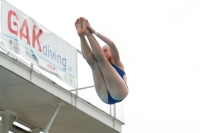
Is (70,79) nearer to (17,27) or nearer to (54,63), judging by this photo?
(54,63)

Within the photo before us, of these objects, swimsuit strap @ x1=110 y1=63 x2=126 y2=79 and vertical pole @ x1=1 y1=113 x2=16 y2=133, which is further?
vertical pole @ x1=1 y1=113 x2=16 y2=133

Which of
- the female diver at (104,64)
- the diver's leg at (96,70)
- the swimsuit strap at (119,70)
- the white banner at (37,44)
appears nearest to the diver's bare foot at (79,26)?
the female diver at (104,64)

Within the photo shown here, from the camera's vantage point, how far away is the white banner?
49.9 ft

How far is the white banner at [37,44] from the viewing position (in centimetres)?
1520

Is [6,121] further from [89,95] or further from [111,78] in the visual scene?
[111,78]

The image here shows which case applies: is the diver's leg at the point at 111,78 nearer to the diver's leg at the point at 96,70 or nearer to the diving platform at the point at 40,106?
the diver's leg at the point at 96,70

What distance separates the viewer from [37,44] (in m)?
16.1

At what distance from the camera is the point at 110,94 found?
895cm

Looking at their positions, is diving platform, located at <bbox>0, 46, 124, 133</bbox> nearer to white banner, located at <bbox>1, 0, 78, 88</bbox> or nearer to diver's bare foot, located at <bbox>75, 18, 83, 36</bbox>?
white banner, located at <bbox>1, 0, 78, 88</bbox>

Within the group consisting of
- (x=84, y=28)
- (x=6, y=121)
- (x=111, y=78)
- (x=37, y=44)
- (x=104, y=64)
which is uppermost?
(x=37, y=44)

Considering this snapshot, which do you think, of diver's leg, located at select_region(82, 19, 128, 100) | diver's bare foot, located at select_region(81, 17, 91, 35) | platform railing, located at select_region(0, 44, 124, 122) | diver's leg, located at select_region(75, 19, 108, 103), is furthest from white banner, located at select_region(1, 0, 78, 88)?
diver's bare foot, located at select_region(81, 17, 91, 35)

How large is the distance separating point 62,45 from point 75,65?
71cm

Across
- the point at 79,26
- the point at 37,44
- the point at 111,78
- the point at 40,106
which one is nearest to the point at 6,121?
the point at 40,106

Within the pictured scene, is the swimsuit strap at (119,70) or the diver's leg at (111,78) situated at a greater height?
the swimsuit strap at (119,70)
